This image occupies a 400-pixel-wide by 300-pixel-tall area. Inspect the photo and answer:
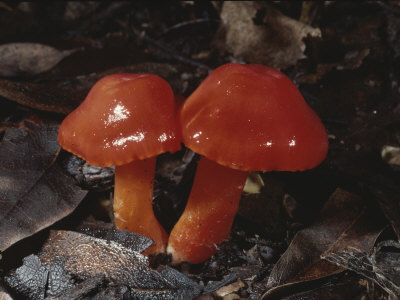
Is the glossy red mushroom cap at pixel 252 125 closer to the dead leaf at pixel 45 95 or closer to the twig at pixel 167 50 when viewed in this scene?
the dead leaf at pixel 45 95

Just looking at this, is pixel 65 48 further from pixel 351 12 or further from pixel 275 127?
pixel 351 12

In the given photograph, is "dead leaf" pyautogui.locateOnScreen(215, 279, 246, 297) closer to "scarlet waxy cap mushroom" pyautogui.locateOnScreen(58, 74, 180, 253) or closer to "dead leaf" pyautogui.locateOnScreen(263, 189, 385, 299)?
"dead leaf" pyautogui.locateOnScreen(263, 189, 385, 299)

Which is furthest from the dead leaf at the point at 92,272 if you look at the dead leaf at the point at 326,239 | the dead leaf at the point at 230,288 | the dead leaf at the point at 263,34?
the dead leaf at the point at 263,34

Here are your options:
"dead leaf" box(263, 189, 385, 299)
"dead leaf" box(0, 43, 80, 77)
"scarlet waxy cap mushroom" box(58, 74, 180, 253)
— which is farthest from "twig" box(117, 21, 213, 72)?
"dead leaf" box(263, 189, 385, 299)

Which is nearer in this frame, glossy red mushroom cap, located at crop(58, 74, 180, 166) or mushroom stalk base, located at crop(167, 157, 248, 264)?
glossy red mushroom cap, located at crop(58, 74, 180, 166)

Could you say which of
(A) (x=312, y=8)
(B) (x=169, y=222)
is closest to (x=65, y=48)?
(B) (x=169, y=222)

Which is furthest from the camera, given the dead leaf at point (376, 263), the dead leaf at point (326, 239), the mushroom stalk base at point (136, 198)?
the mushroom stalk base at point (136, 198)

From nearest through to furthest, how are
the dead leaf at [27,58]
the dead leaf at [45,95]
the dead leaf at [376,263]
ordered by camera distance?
1. the dead leaf at [376,263]
2. the dead leaf at [45,95]
3. the dead leaf at [27,58]
